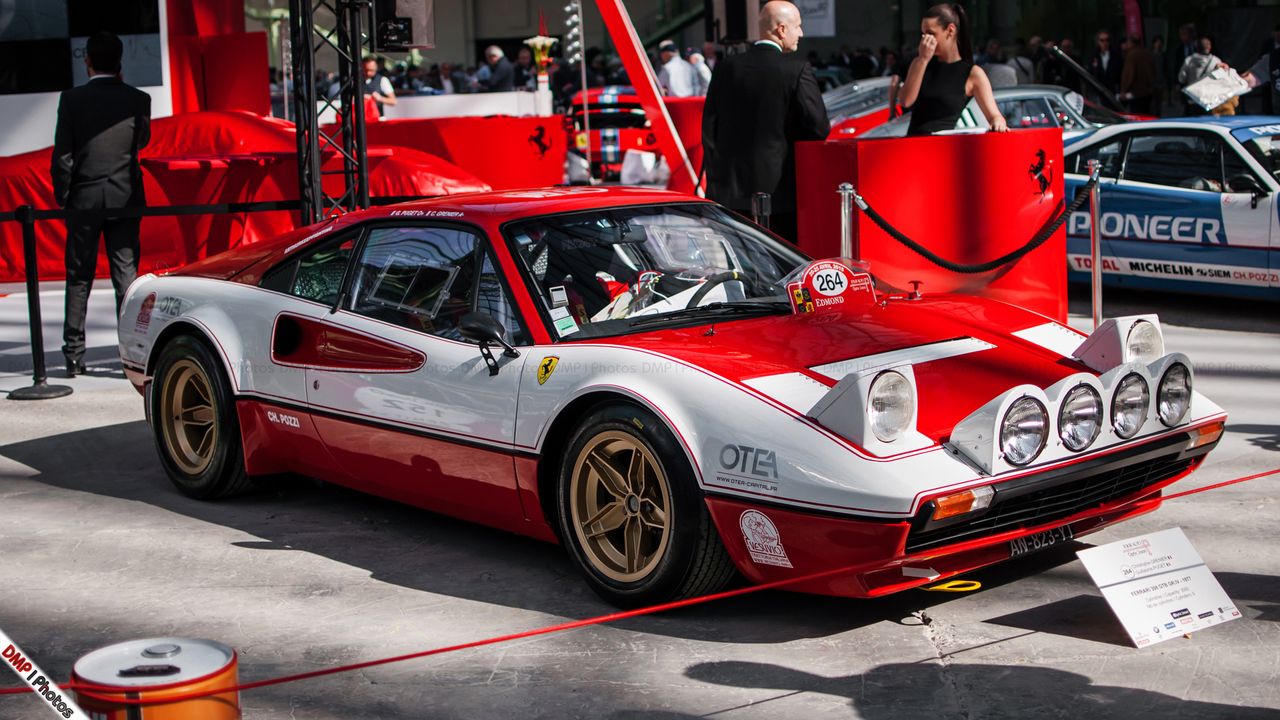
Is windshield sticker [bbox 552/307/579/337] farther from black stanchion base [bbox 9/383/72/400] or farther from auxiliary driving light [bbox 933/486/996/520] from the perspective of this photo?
black stanchion base [bbox 9/383/72/400]

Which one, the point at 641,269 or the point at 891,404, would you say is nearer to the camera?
the point at 891,404

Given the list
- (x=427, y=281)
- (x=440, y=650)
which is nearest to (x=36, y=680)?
(x=440, y=650)

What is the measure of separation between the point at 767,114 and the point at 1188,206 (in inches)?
123

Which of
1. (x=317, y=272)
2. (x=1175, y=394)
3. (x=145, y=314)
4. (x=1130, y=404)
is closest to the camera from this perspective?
(x=1130, y=404)

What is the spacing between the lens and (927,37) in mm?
8047

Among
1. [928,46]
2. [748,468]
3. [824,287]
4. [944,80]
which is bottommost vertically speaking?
[748,468]

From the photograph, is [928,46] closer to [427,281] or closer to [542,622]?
[427,281]

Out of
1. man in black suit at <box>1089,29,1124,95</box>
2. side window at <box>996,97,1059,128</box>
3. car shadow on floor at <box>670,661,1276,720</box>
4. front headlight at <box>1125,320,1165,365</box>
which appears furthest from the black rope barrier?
man in black suit at <box>1089,29,1124,95</box>

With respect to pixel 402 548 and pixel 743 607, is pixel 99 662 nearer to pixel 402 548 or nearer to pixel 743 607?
pixel 743 607

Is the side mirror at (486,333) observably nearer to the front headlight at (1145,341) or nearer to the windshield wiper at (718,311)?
the windshield wiper at (718,311)

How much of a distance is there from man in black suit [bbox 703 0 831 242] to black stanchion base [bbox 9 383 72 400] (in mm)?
3647

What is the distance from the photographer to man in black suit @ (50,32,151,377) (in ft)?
27.6

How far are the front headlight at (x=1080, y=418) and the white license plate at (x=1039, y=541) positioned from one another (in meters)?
0.25

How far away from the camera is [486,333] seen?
455 centimetres
